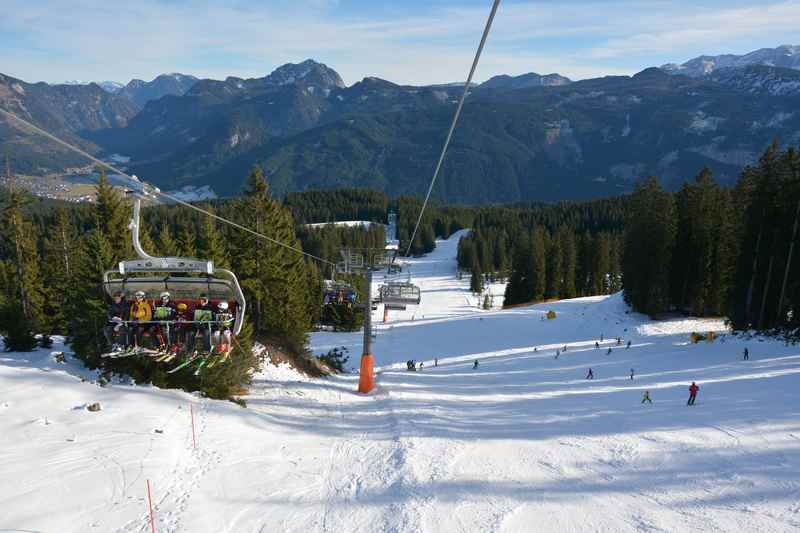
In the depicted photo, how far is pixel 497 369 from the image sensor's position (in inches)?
1278

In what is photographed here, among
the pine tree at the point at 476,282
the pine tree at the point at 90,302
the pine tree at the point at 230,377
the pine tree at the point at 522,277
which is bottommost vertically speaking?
the pine tree at the point at 476,282

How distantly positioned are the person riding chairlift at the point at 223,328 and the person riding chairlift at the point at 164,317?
1284 mm

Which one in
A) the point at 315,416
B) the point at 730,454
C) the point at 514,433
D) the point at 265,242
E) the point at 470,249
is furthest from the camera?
the point at 470,249

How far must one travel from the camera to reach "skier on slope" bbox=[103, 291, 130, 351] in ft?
43.7

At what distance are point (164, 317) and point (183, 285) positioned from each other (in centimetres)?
119

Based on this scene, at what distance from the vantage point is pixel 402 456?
14.6 meters

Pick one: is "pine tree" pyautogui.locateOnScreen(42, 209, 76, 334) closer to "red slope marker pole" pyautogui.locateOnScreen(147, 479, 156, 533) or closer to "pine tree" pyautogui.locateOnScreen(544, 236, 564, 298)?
"red slope marker pole" pyautogui.locateOnScreen(147, 479, 156, 533)

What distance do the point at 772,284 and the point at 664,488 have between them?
30939 millimetres

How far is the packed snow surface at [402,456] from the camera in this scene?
36.2 ft

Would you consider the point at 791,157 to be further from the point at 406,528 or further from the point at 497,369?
the point at 406,528

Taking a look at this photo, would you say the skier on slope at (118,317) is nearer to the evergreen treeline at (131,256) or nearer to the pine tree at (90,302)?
the evergreen treeline at (131,256)

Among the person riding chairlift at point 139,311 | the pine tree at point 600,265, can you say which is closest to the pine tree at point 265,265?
the person riding chairlift at point 139,311

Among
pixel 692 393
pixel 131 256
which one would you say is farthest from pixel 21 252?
pixel 692 393

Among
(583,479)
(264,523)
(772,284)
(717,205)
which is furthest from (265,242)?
(717,205)
